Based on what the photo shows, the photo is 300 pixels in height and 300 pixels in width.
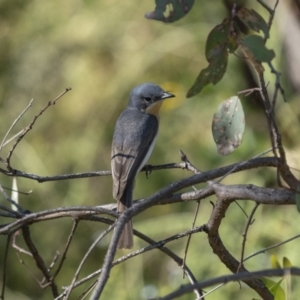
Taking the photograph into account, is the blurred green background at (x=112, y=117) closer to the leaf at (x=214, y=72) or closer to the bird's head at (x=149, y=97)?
the bird's head at (x=149, y=97)

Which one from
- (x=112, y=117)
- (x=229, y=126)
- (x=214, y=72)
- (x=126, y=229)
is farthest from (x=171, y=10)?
(x=112, y=117)

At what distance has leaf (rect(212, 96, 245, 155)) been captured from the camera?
2.31 m

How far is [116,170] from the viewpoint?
381 cm

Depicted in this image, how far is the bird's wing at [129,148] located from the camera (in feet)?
12.5

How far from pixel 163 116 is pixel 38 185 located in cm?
133

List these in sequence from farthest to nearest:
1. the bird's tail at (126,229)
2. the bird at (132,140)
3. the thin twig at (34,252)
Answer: the bird at (132,140)
the bird's tail at (126,229)
the thin twig at (34,252)

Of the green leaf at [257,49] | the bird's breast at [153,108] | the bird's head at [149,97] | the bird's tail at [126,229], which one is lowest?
the green leaf at [257,49]

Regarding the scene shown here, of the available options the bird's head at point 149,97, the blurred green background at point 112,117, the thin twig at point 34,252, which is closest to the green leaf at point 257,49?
the thin twig at point 34,252

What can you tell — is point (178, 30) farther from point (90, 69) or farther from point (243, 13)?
point (243, 13)

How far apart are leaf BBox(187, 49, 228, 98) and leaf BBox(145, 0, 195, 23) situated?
0.79ft

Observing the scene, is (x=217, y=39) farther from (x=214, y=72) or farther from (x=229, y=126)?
(x=229, y=126)

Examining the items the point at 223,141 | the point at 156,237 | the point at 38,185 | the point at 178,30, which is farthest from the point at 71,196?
the point at 223,141

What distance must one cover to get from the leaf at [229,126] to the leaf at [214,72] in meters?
0.12

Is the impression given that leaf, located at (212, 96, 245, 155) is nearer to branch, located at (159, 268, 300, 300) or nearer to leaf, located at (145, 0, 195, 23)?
leaf, located at (145, 0, 195, 23)
